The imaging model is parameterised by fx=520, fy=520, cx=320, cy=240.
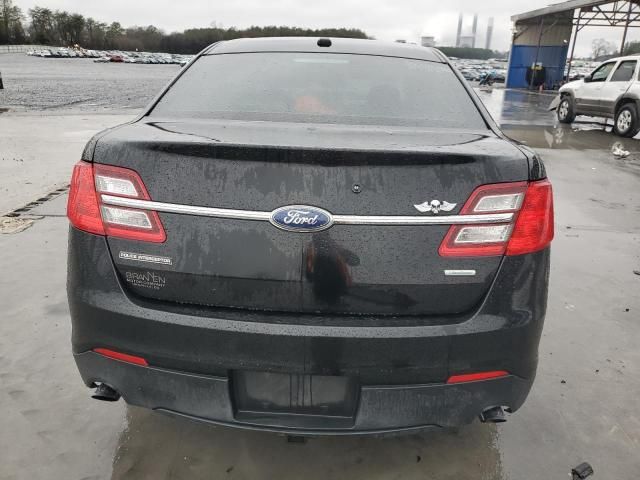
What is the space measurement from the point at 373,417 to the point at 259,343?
0.45 meters

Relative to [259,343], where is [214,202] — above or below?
above

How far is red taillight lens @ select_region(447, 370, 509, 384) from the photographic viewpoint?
1.69 meters

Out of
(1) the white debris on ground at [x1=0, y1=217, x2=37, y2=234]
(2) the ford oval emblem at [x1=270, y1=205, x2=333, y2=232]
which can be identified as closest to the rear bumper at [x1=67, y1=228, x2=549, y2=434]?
(2) the ford oval emblem at [x1=270, y1=205, x2=333, y2=232]

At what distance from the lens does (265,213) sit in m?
1.57

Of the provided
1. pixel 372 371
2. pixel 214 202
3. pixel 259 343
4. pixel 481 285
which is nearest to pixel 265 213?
pixel 214 202

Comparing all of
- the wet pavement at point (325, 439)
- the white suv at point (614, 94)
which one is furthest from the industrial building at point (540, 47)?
the wet pavement at point (325, 439)

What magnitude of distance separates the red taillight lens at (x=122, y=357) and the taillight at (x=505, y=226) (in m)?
1.04

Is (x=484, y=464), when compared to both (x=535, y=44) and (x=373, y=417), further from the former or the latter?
(x=535, y=44)

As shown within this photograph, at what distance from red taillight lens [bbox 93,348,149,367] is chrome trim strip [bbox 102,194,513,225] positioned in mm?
501

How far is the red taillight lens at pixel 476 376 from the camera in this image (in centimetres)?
169

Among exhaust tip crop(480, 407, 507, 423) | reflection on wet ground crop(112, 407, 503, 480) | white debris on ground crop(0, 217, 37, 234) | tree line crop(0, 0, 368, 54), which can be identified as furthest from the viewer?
tree line crop(0, 0, 368, 54)

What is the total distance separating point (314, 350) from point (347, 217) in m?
0.43

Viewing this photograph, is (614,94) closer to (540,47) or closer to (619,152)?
(619,152)

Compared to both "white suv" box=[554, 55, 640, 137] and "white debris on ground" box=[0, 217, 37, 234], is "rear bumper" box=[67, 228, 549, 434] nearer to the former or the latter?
"white debris on ground" box=[0, 217, 37, 234]
